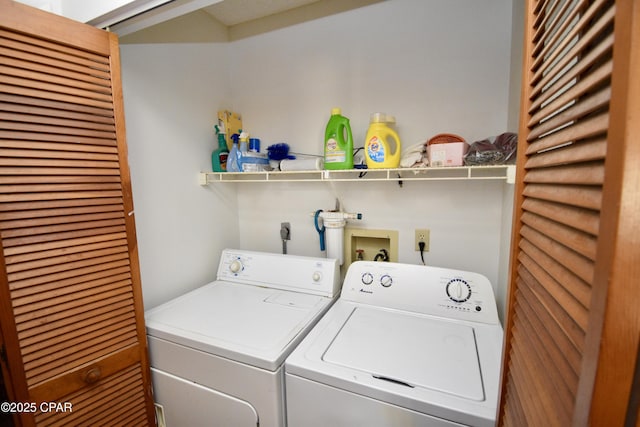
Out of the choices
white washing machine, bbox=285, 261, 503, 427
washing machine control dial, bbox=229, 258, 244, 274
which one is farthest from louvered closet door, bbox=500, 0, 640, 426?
washing machine control dial, bbox=229, 258, 244, 274

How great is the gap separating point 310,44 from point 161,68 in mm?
913

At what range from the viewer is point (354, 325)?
1287mm

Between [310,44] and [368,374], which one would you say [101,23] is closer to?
[310,44]

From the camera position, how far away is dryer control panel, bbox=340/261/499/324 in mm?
1312

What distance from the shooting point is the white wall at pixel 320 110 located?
57.6 inches

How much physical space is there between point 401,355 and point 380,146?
Answer: 972mm

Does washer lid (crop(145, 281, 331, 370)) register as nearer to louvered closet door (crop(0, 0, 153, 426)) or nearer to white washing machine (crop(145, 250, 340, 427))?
white washing machine (crop(145, 250, 340, 427))

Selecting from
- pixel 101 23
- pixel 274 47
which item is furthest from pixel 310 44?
pixel 101 23

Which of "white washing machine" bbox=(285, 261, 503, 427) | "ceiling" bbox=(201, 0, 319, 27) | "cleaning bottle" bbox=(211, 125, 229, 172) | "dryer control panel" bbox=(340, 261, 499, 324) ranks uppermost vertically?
"ceiling" bbox=(201, 0, 319, 27)

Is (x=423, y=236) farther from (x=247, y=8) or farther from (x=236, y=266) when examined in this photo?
(x=247, y=8)

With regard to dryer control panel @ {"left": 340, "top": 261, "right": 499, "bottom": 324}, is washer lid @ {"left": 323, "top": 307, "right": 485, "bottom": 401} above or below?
below

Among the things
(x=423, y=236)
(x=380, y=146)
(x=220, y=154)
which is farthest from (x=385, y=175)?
(x=220, y=154)

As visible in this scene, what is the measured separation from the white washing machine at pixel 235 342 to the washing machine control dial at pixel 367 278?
0.57ft

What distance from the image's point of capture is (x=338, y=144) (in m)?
1.54
